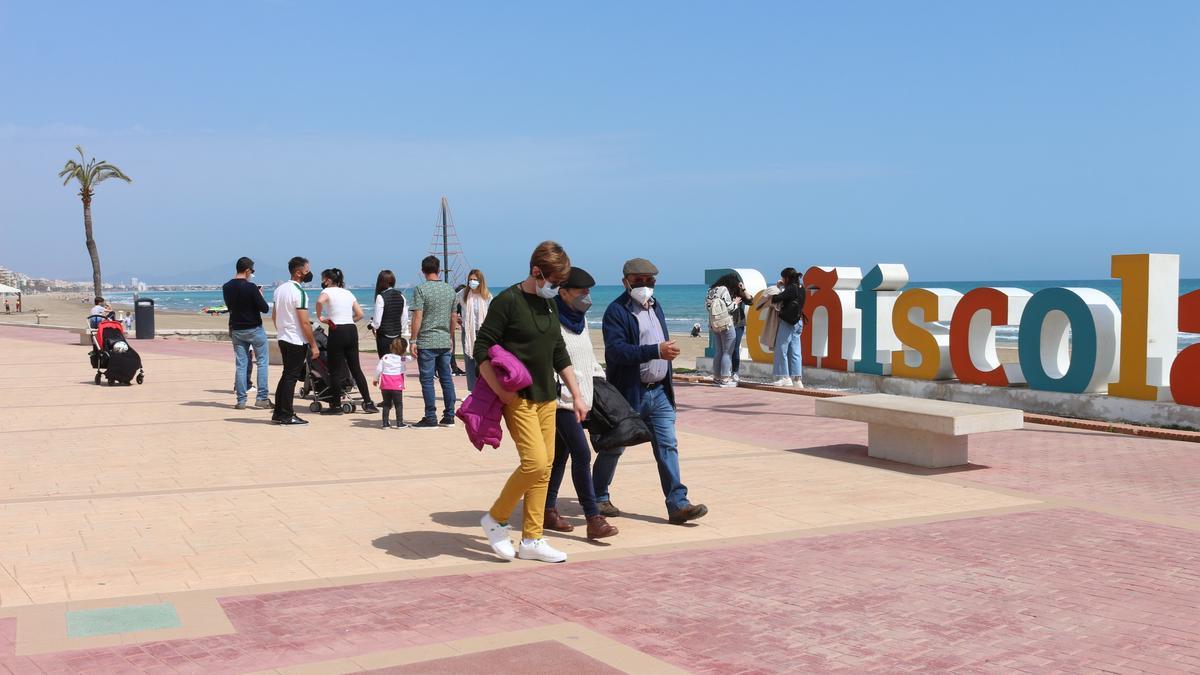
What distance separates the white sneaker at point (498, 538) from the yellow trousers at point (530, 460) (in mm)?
47

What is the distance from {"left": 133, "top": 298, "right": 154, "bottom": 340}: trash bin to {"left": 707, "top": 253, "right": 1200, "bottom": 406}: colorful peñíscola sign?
1845 cm

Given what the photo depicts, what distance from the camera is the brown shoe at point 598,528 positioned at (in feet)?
21.6

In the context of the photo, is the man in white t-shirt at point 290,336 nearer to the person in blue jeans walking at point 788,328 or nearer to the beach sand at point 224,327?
the person in blue jeans walking at point 788,328

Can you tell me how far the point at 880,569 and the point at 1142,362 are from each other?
732cm

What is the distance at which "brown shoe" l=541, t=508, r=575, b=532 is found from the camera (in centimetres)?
692

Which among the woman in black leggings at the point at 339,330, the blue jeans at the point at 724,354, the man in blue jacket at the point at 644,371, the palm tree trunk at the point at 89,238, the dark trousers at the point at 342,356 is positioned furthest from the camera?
the palm tree trunk at the point at 89,238

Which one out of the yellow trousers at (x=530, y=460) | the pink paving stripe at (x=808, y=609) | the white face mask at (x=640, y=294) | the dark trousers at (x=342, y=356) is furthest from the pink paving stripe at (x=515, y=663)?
the dark trousers at (x=342, y=356)

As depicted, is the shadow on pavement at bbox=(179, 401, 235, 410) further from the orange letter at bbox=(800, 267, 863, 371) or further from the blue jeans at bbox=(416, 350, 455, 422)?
the orange letter at bbox=(800, 267, 863, 371)

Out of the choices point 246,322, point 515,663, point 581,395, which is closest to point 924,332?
point 246,322

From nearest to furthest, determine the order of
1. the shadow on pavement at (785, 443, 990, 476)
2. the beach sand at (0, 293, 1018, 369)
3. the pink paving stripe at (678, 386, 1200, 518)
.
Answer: the pink paving stripe at (678, 386, 1200, 518) < the shadow on pavement at (785, 443, 990, 476) < the beach sand at (0, 293, 1018, 369)

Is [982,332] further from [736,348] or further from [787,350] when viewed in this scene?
[736,348]

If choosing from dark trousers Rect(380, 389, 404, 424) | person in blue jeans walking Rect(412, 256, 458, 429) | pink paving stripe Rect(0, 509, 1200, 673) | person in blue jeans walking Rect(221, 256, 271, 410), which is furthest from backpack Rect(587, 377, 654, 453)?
person in blue jeans walking Rect(221, 256, 271, 410)

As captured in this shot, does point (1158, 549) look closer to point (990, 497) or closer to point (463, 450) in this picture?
point (990, 497)

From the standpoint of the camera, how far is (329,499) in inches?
306
